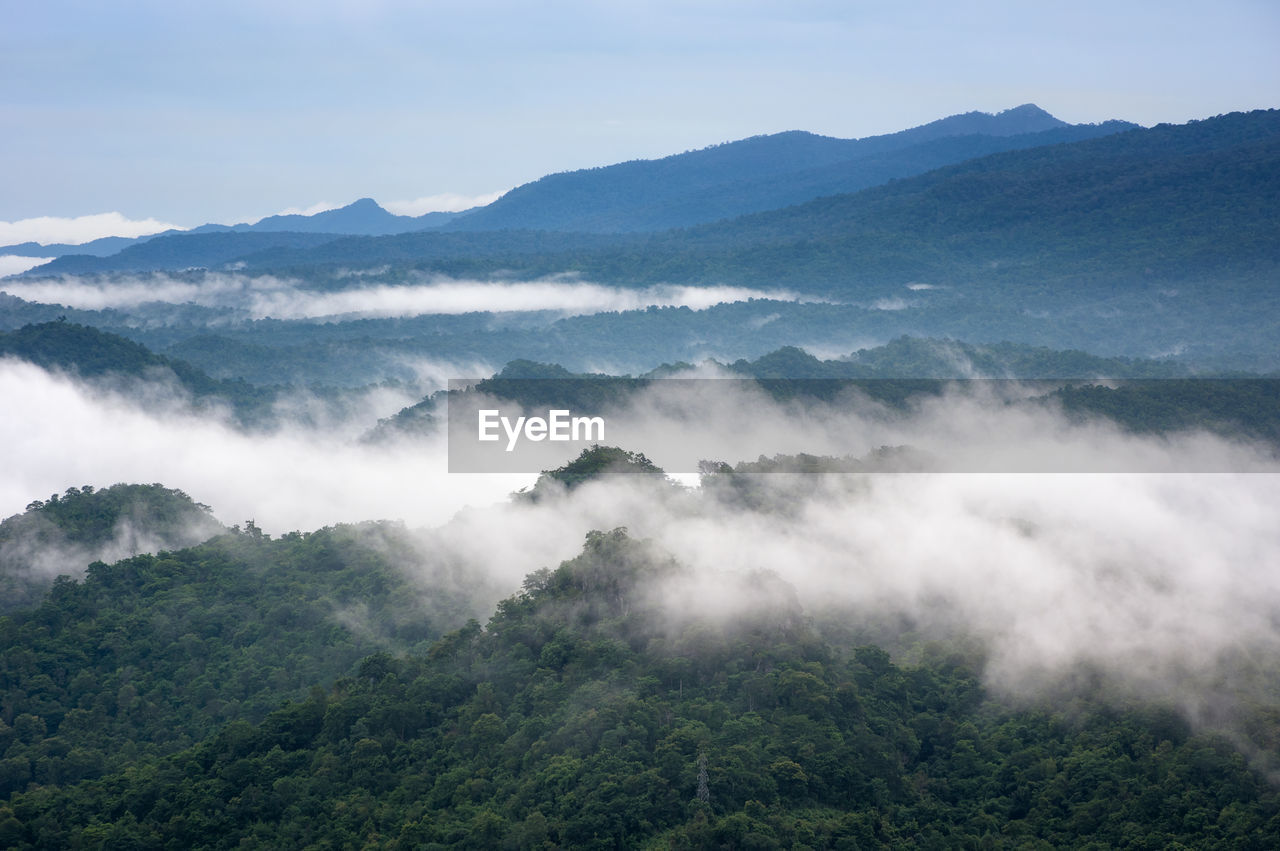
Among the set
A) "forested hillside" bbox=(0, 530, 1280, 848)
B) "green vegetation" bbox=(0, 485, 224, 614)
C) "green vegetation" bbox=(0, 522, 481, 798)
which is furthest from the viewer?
"green vegetation" bbox=(0, 485, 224, 614)

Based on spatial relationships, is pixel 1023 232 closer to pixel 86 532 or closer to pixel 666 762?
pixel 86 532

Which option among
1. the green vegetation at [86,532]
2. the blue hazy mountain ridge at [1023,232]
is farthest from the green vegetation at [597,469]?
the blue hazy mountain ridge at [1023,232]

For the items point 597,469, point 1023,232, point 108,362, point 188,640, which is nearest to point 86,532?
point 188,640

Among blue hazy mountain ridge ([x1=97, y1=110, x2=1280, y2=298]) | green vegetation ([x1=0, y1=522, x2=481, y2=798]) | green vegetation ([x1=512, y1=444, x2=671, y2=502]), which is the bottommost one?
green vegetation ([x1=0, y1=522, x2=481, y2=798])

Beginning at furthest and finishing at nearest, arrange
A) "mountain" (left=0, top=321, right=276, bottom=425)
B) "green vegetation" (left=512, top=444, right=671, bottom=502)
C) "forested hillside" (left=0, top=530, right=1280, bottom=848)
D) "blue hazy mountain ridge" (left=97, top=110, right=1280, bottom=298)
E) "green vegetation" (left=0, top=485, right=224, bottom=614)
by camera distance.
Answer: "blue hazy mountain ridge" (left=97, top=110, right=1280, bottom=298)
"mountain" (left=0, top=321, right=276, bottom=425)
"green vegetation" (left=0, top=485, right=224, bottom=614)
"green vegetation" (left=512, top=444, right=671, bottom=502)
"forested hillside" (left=0, top=530, right=1280, bottom=848)

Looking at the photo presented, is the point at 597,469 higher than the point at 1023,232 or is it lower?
lower

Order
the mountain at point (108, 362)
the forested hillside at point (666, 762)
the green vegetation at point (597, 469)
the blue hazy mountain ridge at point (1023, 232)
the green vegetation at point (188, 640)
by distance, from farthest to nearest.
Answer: the blue hazy mountain ridge at point (1023, 232)
the mountain at point (108, 362)
the green vegetation at point (597, 469)
the green vegetation at point (188, 640)
the forested hillside at point (666, 762)

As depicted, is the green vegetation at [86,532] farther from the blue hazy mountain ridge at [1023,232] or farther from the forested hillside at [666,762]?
the blue hazy mountain ridge at [1023,232]

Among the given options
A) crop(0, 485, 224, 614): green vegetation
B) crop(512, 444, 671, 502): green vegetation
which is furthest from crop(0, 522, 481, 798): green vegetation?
crop(512, 444, 671, 502): green vegetation

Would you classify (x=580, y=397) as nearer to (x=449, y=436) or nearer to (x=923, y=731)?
(x=449, y=436)

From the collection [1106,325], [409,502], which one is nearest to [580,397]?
[409,502]

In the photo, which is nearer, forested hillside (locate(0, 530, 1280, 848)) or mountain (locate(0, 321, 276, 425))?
forested hillside (locate(0, 530, 1280, 848))

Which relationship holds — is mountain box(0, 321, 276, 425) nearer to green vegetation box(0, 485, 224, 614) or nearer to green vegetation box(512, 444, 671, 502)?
green vegetation box(0, 485, 224, 614)

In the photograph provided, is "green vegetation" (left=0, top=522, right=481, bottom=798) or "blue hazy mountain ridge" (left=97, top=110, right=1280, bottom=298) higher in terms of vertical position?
"blue hazy mountain ridge" (left=97, top=110, right=1280, bottom=298)
